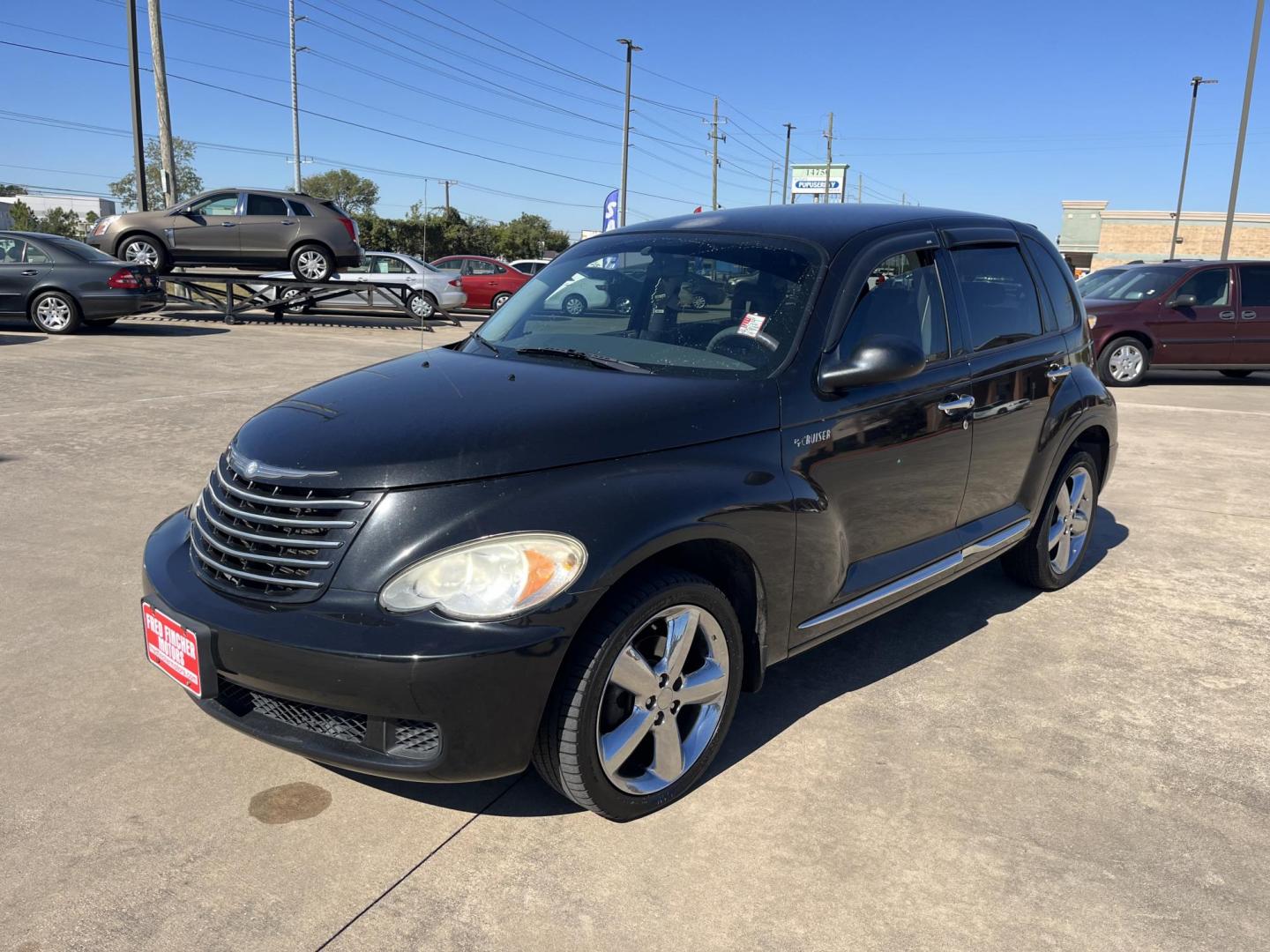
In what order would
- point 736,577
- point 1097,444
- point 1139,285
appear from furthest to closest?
point 1139,285 → point 1097,444 → point 736,577

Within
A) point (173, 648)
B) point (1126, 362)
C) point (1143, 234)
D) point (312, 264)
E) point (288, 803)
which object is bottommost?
point (288, 803)

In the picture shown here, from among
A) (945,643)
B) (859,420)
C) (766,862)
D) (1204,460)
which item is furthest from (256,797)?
(1204,460)

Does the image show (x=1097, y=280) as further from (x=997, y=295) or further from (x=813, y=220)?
(x=813, y=220)

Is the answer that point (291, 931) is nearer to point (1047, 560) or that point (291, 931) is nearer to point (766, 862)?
point (766, 862)

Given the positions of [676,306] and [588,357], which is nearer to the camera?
[588,357]

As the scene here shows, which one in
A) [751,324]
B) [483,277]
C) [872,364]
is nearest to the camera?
[872,364]

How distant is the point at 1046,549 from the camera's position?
4.77 m

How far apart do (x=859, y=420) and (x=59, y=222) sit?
228 feet

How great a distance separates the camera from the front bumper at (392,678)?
7.86ft

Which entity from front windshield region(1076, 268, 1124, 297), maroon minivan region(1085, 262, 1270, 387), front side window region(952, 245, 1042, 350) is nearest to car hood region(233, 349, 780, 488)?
front side window region(952, 245, 1042, 350)

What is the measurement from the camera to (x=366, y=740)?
2.52 meters

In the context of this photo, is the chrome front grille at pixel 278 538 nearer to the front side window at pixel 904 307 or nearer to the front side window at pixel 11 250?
the front side window at pixel 904 307

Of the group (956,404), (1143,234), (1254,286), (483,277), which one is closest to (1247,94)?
(1254,286)

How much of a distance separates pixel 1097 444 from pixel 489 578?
150 inches
